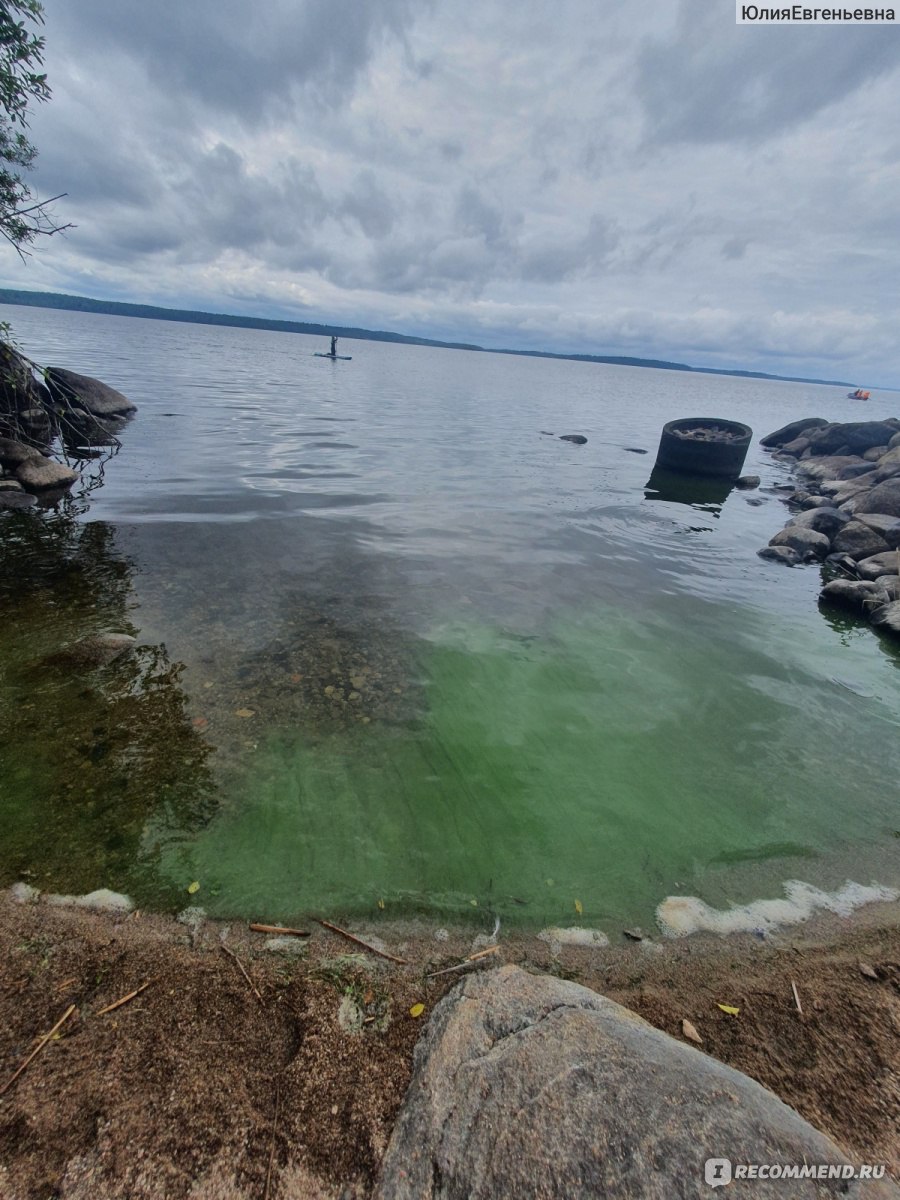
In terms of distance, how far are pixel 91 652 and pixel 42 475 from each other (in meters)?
9.93

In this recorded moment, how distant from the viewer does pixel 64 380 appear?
64.3 ft

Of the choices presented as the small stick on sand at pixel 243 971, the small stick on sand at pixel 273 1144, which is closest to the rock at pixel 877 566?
the small stick on sand at pixel 243 971

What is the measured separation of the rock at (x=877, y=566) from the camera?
1059 centimetres

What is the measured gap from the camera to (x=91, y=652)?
5.68 metres

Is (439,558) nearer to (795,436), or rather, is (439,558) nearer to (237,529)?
(237,529)

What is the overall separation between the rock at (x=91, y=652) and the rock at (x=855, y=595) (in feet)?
37.2

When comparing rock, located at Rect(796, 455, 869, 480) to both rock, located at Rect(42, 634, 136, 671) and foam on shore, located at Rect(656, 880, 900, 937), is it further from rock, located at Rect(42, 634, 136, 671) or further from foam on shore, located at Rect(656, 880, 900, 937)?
rock, located at Rect(42, 634, 136, 671)

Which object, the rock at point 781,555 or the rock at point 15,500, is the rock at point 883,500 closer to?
the rock at point 781,555

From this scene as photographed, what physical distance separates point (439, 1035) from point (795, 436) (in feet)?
148

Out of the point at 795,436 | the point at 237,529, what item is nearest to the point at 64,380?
the point at 237,529

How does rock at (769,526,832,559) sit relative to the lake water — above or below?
above

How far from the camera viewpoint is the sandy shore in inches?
77.0

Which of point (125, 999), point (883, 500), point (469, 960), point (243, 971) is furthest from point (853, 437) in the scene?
point (125, 999)

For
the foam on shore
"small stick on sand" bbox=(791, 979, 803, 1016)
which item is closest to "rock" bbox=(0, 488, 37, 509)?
the foam on shore
